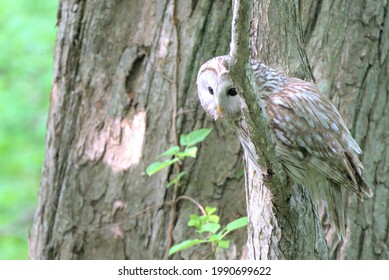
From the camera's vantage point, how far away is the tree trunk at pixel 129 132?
5129mm

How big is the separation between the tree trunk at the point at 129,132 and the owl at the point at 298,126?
1139 millimetres

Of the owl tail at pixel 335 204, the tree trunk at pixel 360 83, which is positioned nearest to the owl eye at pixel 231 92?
the owl tail at pixel 335 204

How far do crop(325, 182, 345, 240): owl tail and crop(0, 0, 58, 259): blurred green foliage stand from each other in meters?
5.57

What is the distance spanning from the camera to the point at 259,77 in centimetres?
390

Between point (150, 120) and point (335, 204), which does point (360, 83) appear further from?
point (150, 120)

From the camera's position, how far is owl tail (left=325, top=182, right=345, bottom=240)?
405 cm

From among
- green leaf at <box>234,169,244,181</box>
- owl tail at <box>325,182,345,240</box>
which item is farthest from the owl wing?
green leaf at <box>234,169,244,181</box>

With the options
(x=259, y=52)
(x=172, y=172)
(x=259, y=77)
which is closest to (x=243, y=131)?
(x=259, y=77)

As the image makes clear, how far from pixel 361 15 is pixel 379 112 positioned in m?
0.66

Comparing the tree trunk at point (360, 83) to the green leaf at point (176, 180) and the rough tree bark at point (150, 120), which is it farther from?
the green leaf at point (176, 180)

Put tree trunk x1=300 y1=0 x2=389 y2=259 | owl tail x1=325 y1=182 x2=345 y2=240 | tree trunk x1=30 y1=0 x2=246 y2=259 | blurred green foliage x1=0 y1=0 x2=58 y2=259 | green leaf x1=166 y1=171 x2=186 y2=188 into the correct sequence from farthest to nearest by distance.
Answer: blurred green foliage x1=0 y1=0 x2=58 y2=259, tree trunk x1=30 y1=0 x2=246 y2=259, green leaf x1=166 y1=171 x2=186 y2=188, tree trunk x1=300 y1=0 x2=389 y2=259, owl tail x1=325 y1=182 x2=345 y2=240

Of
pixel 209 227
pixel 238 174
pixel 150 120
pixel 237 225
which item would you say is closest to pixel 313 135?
pixel 237 225

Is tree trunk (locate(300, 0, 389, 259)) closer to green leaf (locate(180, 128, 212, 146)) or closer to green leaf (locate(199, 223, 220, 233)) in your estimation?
green leaf (locate(180, 128, 212, 146))

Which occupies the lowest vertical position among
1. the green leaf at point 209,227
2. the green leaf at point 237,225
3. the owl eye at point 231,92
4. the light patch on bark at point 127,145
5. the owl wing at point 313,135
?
the green leaf at point 209,227
